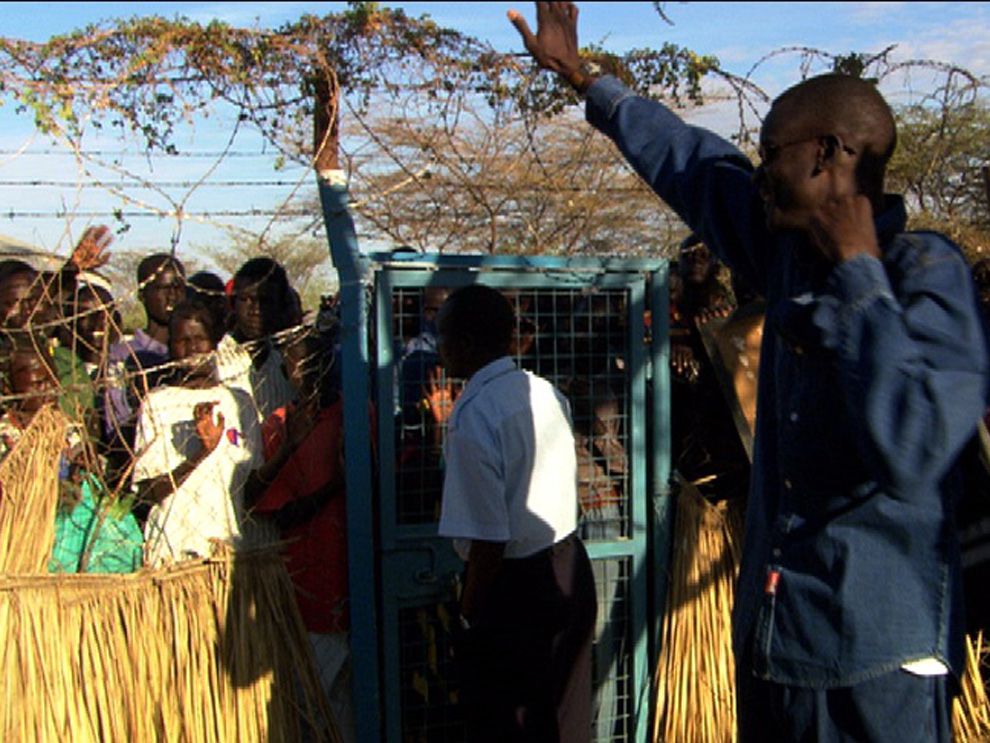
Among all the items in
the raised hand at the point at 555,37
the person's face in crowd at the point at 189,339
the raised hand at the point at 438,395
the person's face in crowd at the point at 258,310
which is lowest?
the raised hand at the point at 438,395

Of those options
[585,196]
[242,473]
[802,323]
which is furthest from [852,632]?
[585,196]

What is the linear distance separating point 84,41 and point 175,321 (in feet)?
4.30

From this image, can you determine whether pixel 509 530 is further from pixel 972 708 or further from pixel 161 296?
pixel 161 296

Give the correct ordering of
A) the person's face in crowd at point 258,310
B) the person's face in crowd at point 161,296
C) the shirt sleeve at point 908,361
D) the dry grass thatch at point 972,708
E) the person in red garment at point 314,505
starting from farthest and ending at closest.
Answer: the person's face in crowd at point 161,296
the person's face in crowd at point 258,310
the dry grass thatch at point 972,708
the person in red garment at point 314,505
the shirt sleeve at point 908,361

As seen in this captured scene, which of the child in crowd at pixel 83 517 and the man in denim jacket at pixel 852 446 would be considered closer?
the man in denim jacket at pixel 852 446

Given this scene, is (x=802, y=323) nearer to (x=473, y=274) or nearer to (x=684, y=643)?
(x=473, y=274)

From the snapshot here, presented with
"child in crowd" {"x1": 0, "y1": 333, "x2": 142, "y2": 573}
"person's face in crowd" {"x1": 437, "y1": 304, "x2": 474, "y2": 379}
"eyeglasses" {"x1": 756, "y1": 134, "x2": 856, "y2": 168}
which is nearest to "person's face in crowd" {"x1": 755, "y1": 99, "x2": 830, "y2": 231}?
"eyeglasses" {"x1": 756, "y1": 134, "x2": 856, "y2": 168}

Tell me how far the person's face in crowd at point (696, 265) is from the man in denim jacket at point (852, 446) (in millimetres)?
2950

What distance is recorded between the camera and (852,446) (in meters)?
2.06

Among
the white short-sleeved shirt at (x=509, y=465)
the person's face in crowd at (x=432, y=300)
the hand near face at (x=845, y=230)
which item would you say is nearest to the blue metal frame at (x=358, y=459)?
the person's face in crowd at (x=432, y=300)

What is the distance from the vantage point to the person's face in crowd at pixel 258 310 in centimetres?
485

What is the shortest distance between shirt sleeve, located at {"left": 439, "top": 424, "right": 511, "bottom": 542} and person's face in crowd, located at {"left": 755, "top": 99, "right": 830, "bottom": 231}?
1417mm

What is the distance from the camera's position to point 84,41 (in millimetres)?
3783

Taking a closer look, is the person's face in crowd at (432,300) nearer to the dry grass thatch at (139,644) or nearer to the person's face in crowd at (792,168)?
the dry grass thatch at (139,644)
